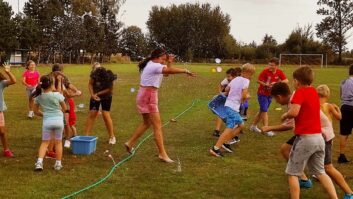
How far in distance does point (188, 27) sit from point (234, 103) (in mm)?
85446

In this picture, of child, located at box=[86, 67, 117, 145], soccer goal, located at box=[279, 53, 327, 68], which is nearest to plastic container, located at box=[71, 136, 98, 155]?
child, located at box=[86, 67, 117, 145]

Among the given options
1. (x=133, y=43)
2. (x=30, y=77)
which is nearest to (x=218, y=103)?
(x=30, y=77)

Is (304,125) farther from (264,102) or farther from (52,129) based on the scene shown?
(264,102)

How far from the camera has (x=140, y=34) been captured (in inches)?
3809

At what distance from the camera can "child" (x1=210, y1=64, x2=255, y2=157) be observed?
30.3ft

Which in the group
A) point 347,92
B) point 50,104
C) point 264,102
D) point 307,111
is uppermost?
point 347,92

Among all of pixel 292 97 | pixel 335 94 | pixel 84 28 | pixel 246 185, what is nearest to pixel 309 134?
pixel 292 97

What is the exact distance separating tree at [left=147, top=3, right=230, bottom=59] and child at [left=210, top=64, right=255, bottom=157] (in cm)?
7899

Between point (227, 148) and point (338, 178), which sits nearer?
point (338, 178)

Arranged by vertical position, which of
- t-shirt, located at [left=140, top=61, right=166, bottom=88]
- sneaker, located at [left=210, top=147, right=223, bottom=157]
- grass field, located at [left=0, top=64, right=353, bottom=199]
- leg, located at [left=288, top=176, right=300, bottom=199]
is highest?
t-shirt, located at [left=140, top=61, right=166, bottom=88]

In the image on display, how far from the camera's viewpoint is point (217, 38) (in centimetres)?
9044

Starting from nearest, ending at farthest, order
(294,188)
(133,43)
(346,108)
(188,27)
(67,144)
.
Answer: (294,188) → (346,108) → (67,144) → (188,27) → (133,43)

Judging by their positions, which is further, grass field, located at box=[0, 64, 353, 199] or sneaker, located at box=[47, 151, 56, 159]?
sneaker, located at box=[47, 151, 56, 159]

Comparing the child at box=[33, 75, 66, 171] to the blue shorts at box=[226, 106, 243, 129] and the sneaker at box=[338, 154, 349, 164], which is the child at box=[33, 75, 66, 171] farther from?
the sneaker at box=[338, 154, 349, 164]
